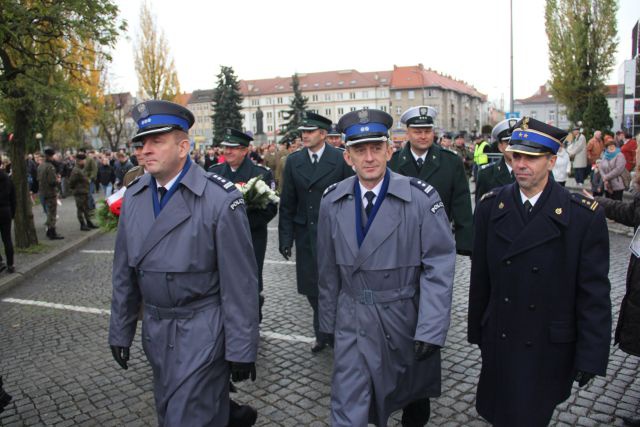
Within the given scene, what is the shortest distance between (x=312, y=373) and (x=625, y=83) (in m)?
25.9

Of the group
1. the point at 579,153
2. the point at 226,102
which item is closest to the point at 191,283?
the point at 579,153

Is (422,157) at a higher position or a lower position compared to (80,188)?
higher

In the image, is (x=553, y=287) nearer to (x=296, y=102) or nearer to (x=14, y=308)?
(x=14, y=308)

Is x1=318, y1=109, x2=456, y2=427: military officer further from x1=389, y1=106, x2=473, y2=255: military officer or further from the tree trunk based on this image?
the tree trunk

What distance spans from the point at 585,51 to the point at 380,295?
3514cm

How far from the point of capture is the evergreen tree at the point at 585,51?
3269 centimetres

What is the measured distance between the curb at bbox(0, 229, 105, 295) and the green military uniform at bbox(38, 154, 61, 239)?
808 millimetres

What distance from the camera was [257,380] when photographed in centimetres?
488

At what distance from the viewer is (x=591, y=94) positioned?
3184 cm

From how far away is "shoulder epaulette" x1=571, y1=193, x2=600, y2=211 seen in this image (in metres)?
3.01

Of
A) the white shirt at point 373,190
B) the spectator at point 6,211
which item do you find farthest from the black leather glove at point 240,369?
the spectator at point 6,211

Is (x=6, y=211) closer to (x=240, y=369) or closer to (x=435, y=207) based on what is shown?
(x=240, y=369)

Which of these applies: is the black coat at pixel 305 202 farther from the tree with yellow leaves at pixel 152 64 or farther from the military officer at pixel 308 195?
the tree with yellow leaves at pixel 152 64

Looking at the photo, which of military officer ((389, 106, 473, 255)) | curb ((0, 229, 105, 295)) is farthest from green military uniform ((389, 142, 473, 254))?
curb ((0, 229, 105, 295))
